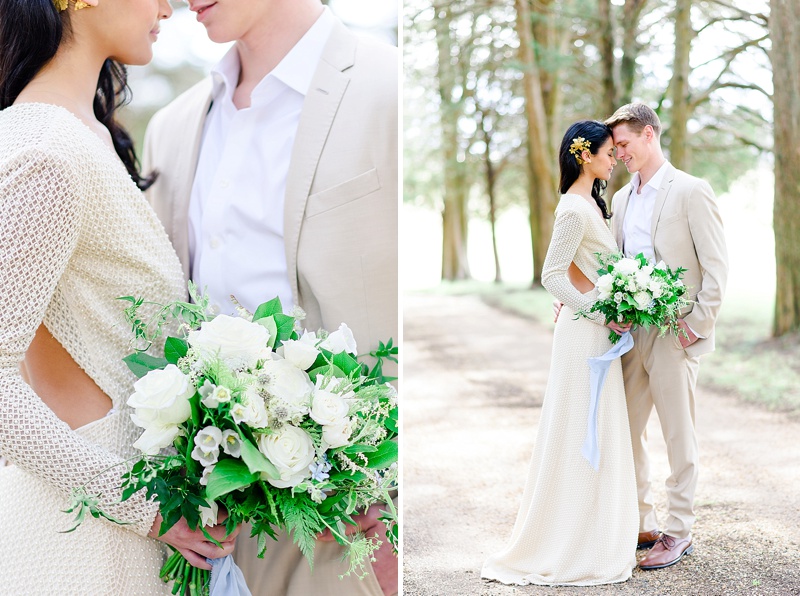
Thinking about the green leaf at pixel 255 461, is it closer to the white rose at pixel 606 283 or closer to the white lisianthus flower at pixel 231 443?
the white lisianthus flower at pixel 231 443

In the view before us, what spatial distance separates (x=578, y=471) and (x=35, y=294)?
216cm

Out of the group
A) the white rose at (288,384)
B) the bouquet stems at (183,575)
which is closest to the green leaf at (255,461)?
the white rose at (288,384)

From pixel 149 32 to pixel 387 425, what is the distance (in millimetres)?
1197

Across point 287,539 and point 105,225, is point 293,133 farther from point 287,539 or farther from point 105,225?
point 287,539

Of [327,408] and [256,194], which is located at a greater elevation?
[256,194]

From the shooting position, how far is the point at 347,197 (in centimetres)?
210

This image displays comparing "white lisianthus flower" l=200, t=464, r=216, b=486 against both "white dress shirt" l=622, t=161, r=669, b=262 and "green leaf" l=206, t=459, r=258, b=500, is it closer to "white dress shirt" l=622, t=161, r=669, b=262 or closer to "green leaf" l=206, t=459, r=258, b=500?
"green leaf" l=206, t=459, r=258, b=500

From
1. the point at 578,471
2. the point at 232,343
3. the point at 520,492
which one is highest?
the point at 232,343

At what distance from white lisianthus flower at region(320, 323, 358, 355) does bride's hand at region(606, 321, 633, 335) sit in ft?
4.68

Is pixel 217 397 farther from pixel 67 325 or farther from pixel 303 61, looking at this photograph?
pixel 303 61

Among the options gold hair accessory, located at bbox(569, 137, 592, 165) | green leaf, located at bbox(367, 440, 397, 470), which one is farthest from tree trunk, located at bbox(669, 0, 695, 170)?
green leaf, located at bbox(367, 440, 397, 470)

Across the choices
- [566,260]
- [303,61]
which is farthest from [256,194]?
[566,260]

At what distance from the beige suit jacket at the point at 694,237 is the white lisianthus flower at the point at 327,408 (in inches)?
68.0

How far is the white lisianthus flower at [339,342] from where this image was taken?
1836mm
